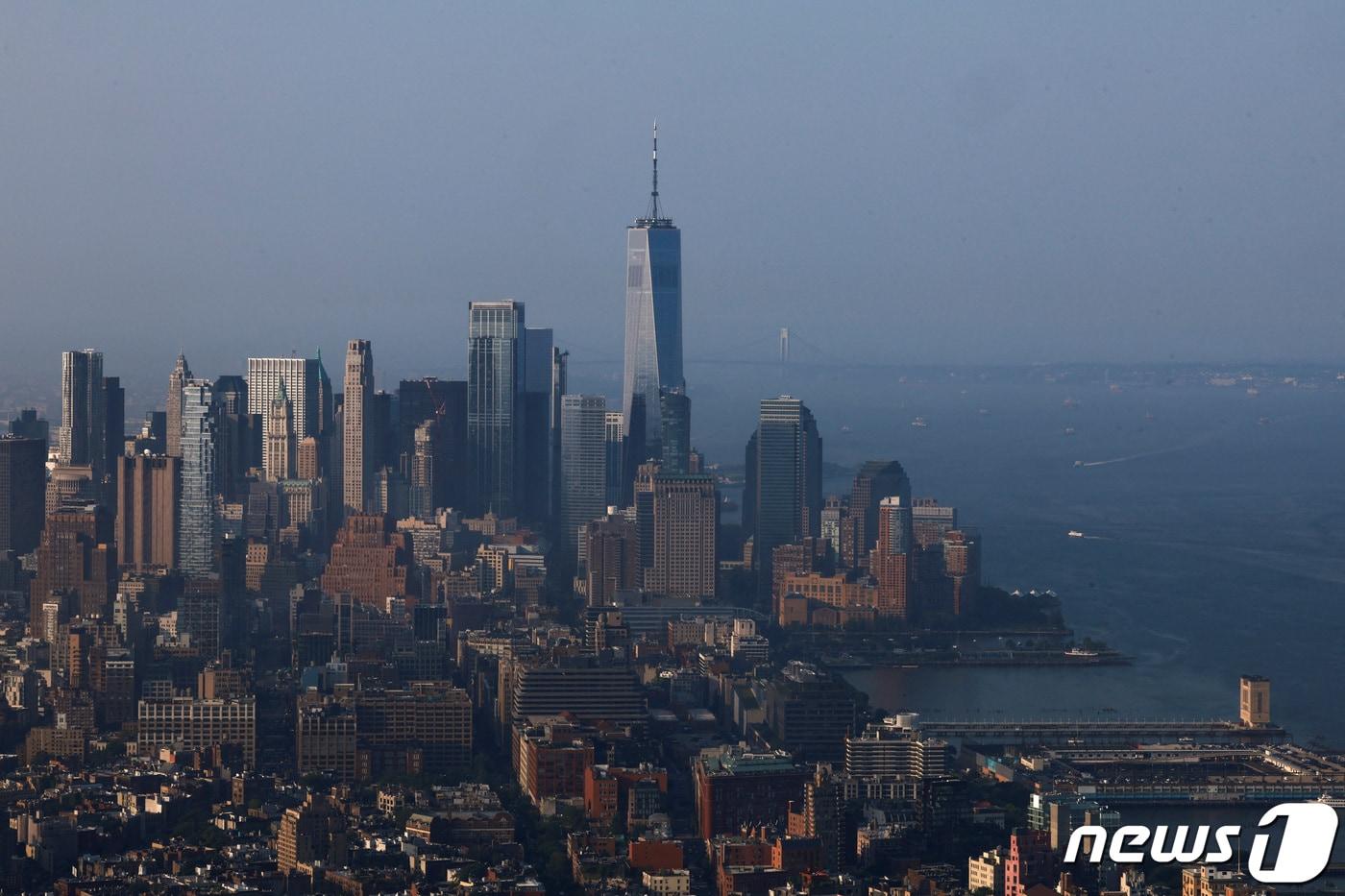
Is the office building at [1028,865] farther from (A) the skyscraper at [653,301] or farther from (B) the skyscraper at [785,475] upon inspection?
(A) the skyscraper at [653,301]

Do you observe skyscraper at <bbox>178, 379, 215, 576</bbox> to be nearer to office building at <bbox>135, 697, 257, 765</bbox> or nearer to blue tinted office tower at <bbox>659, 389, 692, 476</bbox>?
blue tinted office tower at <bbox>659, 389, 692, 476</bbox>

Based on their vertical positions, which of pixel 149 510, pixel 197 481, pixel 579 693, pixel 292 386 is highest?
pixel 292 386

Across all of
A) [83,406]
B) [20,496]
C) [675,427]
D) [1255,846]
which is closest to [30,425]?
[83,406]

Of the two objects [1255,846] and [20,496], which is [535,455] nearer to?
[20,496]

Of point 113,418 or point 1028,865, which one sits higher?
point 113,418

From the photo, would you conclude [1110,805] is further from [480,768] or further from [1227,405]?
[1227,405]

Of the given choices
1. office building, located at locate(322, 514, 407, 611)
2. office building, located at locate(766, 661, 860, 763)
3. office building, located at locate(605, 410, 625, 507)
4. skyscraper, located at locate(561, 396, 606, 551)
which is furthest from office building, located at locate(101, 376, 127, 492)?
office building, located at locate(766, 661, 860, 763)
